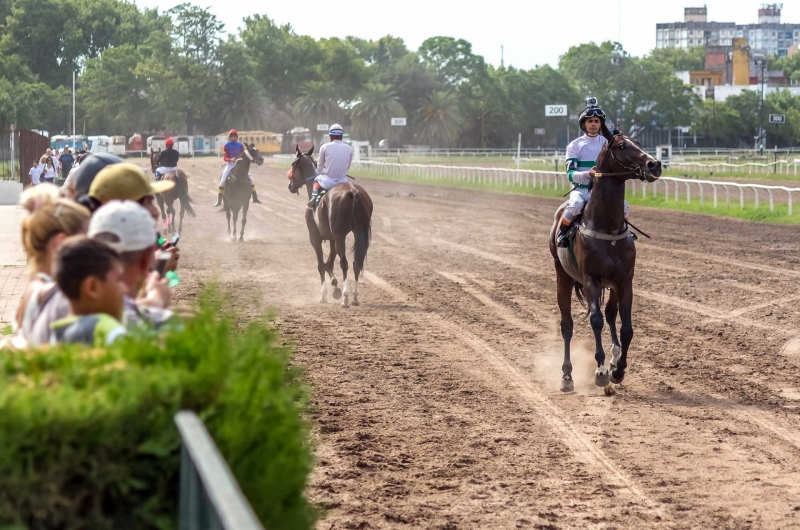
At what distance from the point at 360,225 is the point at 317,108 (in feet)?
374

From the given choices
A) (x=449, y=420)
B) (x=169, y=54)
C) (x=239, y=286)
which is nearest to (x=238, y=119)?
(x=169, y=54)

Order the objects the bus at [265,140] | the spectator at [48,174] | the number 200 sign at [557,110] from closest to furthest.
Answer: the spectator at [48,174]
the number 200 sign at [557,110]
the bus at [265,140]

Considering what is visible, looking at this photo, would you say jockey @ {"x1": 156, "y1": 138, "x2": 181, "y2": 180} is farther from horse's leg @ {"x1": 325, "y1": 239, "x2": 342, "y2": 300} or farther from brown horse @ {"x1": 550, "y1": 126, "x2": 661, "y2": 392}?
brown horse @ {"x1": 550, "y1": 126, "x2": 661, "y2": 392}

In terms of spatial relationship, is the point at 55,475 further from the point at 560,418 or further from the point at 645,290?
the point at 645,290

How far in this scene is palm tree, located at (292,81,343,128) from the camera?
126 metres

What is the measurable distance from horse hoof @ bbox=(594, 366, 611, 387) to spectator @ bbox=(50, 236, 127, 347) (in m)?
5.64

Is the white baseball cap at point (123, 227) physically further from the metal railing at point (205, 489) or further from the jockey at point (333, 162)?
the jockey at point (333, 162)

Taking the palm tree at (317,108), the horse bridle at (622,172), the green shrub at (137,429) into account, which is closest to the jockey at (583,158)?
the horse bridle at (622,172)

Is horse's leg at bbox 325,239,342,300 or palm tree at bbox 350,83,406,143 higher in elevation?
palm tree at bbox 350,83,406,143

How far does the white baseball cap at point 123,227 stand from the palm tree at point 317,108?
401 ft

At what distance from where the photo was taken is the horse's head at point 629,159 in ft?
29.2

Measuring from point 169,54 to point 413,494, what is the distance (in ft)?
402

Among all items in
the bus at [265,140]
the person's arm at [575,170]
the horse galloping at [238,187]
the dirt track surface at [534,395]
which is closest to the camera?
the dirt track surface at [534,395]

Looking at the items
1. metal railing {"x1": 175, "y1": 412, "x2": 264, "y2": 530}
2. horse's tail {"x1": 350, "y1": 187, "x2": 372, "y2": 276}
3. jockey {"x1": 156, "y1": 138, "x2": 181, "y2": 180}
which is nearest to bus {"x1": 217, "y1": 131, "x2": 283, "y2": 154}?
jockey {"x1": 156, "y1": 138, "x2": 181, "y2": 180}
